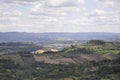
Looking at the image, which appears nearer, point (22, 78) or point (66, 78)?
point (66, 78)

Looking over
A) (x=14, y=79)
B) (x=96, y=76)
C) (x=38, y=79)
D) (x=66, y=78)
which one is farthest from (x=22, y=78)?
(x=96, y=76)

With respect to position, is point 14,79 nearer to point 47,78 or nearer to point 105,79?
point 47,78

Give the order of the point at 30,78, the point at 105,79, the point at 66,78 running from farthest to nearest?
the point at 30,78
the point at 66,78
the point at 105,79

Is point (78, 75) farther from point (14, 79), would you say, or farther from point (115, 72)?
point (14, 79)

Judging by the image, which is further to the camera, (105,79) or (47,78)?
(47,78)

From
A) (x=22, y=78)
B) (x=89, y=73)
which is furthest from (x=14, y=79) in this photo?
(x=89, y=73)

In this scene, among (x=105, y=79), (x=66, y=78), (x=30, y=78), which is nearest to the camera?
(x=105, y=79)

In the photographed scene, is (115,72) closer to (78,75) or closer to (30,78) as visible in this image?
(78,75)
